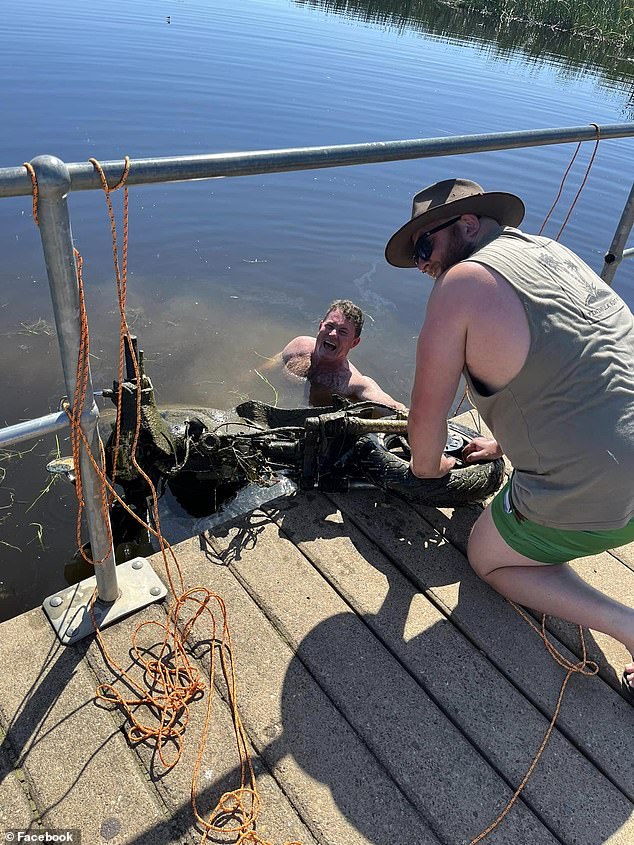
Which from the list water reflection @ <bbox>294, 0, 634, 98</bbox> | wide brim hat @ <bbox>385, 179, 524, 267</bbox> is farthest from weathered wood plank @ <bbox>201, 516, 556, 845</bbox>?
water reflection @ <bbox>294, 0, 634, 98</bbox>

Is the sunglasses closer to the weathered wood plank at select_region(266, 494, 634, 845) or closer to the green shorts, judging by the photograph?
the green shorts

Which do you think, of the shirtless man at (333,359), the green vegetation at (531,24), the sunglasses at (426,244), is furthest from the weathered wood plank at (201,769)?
the green vegetation at (531,24)

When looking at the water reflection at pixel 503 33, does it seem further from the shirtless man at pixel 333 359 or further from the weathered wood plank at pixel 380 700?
the weathered wood plank at pixel 380 700

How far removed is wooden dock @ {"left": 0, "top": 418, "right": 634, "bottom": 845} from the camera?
1.78 m

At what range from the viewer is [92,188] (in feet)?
5.00

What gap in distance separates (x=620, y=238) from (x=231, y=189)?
7.78m

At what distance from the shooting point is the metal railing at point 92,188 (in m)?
1.41

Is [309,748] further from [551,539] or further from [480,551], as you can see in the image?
[551,539]

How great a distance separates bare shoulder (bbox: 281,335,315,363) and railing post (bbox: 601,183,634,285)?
2.78 meters

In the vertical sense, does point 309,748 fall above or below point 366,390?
above

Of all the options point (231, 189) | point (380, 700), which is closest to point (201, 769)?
point (380, 700)

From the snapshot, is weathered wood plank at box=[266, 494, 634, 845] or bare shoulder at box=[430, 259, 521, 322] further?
bare shoulder at box=[430, 259, 521, 322]

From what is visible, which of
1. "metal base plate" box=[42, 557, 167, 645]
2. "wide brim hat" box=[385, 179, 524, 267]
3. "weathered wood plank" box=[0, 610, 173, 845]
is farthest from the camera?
"wide brim hat" box=[385, 179, 524, 267]

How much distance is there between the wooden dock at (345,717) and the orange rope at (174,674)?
3 cm
